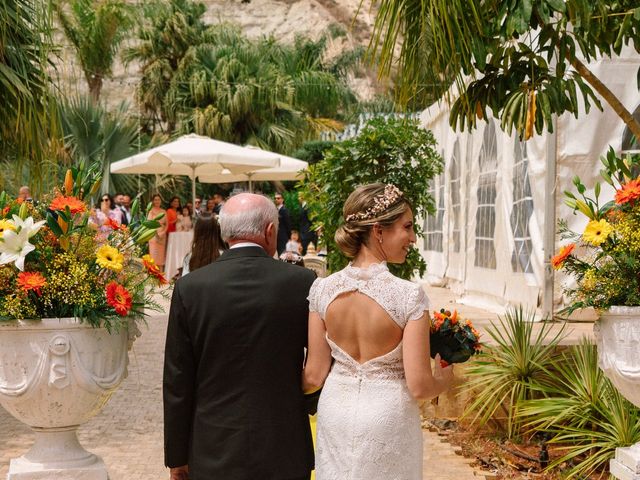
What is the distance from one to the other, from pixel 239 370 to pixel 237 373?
0.5 inches

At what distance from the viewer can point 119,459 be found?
6398 mm

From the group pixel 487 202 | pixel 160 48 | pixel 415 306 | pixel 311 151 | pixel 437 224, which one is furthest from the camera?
pixel 160 48

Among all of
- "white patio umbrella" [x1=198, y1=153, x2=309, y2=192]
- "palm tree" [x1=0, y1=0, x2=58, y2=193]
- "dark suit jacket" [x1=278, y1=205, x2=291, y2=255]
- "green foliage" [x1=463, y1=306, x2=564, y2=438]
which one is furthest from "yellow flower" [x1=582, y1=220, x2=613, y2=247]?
"white patio umbrella" [x1=198, y1=153, x2=309, y2=192]

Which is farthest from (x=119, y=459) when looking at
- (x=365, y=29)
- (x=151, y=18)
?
(x=365, y=29)

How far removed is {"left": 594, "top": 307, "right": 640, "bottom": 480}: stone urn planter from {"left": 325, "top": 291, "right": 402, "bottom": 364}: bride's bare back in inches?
63.0

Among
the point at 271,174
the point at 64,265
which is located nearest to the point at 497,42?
the point at 64,265

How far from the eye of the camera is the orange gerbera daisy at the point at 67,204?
4.20 m

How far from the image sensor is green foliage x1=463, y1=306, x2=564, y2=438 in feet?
22.3

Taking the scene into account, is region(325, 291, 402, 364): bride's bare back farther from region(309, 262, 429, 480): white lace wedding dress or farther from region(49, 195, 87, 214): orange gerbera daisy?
region(49, 195, 87, 214): orange gerbera daisy

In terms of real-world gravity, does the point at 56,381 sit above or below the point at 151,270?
below

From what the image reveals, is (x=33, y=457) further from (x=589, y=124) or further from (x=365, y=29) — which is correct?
(x=365, y=29)

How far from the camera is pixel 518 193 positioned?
11.2 m

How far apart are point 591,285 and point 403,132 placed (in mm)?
5177

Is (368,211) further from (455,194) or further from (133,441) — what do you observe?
(455,194)
